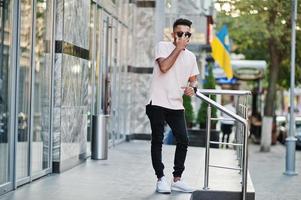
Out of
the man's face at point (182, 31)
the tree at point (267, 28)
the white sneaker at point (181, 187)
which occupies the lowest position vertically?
the white sneaker at point (181, 187)

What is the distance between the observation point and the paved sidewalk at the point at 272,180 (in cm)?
1169

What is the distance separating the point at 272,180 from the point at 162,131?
24.3 feet

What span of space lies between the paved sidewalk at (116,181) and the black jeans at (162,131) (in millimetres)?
353

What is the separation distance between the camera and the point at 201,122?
68.4ft

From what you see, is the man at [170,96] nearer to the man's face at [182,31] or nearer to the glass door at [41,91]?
the man's face at [182,31]

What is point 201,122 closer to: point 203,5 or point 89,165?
point 203,5

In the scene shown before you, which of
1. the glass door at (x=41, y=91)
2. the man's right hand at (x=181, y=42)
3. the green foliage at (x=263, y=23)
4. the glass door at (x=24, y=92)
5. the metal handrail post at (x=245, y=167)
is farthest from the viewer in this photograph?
the green foliage at (x=263, y=23)

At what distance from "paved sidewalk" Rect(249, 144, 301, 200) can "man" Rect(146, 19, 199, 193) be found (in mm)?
3967

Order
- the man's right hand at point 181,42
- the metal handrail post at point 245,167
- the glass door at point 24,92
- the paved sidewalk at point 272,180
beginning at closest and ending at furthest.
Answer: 1. the man's right hand at point 181,42
2. the metal handrail post at point 245,167
3. the glass door at point 24,92
4. the paved sidewalk at point 272,180

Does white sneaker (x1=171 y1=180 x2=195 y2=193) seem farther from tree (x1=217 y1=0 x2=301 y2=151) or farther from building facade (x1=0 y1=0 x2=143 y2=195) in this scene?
tree (x1=217 y1=0 x2=301 y2=151)

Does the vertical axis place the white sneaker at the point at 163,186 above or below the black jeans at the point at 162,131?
below

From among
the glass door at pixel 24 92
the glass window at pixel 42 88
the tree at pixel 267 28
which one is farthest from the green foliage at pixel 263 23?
the glass door at pixel 24 92

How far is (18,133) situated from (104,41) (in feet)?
19.0

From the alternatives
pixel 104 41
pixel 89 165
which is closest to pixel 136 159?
pixel 89 165
